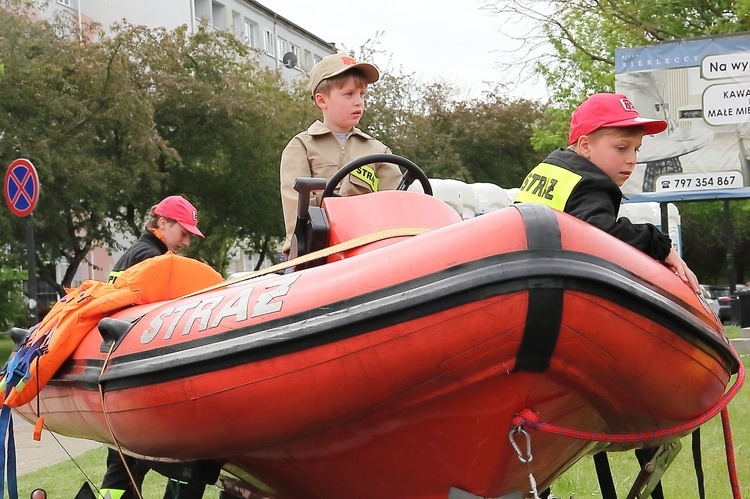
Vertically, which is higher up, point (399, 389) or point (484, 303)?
point (484, 303)

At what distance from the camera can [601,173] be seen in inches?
141

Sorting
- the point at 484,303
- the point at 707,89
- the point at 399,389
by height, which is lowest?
the point at 399,389

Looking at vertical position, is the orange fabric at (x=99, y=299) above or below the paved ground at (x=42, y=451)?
above

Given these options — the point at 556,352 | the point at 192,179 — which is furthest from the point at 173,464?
the point at 192,179

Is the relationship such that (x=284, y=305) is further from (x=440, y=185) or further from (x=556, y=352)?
(x=440, y=185)

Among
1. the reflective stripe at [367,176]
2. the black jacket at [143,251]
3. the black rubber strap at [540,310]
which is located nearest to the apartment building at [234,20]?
the black jacket at [143,251]

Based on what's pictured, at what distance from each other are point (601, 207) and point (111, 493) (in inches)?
116

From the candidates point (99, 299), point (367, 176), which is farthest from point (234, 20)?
point (99, 299)

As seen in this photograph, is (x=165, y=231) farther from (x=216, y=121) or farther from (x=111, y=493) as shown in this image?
(x=216, y=121)

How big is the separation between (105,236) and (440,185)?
1289 cm

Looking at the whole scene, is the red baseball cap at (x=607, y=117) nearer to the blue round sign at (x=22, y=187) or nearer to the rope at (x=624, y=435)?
the rope at (x=624, y=435)

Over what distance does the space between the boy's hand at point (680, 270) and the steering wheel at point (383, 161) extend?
117 cm

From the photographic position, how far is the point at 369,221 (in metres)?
4.00

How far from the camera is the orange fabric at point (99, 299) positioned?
4.32 metres
